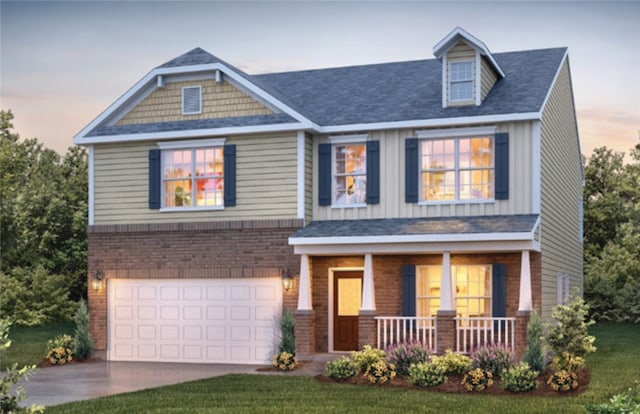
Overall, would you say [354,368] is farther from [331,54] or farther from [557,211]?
[331,54]

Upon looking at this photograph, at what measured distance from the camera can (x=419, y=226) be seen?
2236 centimetres

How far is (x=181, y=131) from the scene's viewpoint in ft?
79.5

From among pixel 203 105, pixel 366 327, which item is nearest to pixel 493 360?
pixel 366 327

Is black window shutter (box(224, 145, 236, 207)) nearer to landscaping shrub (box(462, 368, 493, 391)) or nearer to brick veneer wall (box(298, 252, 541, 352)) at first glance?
brick veneer wall (box(298, 252, 541, 352))

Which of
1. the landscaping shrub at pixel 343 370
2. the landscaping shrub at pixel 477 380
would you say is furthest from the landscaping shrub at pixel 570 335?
the landscaping shrub at pixel 343 370

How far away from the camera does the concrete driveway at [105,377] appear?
17.8 meters

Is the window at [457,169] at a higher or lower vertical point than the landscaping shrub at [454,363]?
higher

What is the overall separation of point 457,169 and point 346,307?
14.8 ft

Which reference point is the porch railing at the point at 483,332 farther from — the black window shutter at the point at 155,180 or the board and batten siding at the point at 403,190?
the black window shutter at the point at 155,180

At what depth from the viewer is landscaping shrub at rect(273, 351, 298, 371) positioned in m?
21.6

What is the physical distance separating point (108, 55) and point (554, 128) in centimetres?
1339

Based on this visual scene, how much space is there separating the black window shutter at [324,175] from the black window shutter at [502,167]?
4.22m

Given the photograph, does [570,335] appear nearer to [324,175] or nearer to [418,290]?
[418,290]

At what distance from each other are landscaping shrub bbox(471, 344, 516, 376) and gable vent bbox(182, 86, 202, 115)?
10361mm
